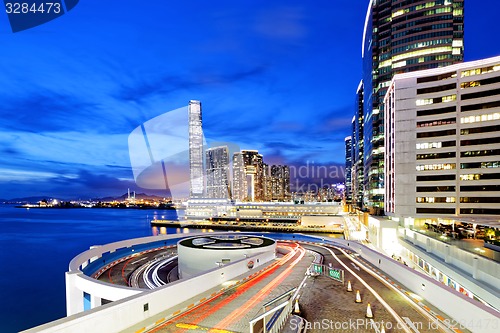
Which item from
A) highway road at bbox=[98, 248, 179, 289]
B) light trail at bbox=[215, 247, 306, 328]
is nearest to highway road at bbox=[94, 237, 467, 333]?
light trail at bbox=[215, 247, 306, 328]

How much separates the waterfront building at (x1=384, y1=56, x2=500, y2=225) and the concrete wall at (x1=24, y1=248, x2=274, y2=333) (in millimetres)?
61688

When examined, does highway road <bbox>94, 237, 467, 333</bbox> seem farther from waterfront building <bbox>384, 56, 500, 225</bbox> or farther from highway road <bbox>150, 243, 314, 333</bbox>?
Answer: waterfront building <bbox>384, 56, 500, 225</bbox>

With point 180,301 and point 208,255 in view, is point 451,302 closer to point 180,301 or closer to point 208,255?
point 180,301

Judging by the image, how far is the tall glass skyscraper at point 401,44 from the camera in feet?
276

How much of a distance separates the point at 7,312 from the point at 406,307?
1824 inches

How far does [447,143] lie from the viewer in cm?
6212

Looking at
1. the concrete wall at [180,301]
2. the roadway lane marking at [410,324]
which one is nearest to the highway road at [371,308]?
the roadway lane marking at [410,324]

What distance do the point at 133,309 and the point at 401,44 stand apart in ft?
335

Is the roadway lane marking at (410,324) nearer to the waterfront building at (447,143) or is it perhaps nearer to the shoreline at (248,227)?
the waterfront building at (447,143)

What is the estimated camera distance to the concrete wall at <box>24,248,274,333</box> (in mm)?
8716

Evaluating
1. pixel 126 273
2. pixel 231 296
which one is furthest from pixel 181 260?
pixel 231 296

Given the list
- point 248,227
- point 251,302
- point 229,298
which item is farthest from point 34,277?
point 248,227

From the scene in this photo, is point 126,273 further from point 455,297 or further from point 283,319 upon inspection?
point 455,297

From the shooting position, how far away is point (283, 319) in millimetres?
10609
